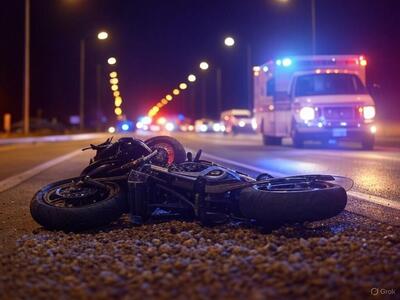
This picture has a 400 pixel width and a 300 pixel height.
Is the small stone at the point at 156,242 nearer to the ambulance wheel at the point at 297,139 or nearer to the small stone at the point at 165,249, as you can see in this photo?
the small stone at the point at 165,249

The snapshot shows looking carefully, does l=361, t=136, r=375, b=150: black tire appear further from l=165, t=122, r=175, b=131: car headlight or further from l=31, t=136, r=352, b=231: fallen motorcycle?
l=165, t=122, r=175, b=131: car headlight

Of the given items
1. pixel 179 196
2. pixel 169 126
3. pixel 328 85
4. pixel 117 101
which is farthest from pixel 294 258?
pixel 117 101

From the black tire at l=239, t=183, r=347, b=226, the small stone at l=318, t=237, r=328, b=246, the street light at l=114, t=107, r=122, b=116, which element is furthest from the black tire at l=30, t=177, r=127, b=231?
the street light at l=114, t=107, r=122, b=116

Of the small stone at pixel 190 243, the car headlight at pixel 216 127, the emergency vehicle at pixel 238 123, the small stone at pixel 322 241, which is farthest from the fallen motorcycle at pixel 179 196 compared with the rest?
the car headlight at pixel 216 127

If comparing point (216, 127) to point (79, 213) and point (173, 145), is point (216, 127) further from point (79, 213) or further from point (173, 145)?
point (79, 213)

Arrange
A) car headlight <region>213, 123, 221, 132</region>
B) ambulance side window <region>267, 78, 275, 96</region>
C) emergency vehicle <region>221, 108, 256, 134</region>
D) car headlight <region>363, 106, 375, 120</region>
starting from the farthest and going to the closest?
1. car headlight <region>213, 123, 221, 132</region>
2. emergency vehicle <region>221, 108, 256, 134</region>
3. ambulance side window <region>267, 78, 275, 96</region>
4. car headlight <region>363, 106, 375, 120</region>

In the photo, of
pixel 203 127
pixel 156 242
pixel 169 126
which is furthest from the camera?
pixel 169 126

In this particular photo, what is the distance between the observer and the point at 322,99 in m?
21.6

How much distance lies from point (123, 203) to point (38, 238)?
1.02 metres

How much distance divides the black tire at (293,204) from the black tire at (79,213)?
147cm

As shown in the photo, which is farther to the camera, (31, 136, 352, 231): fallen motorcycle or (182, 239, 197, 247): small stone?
(31, 136, 352, 231): fallen motorcycle

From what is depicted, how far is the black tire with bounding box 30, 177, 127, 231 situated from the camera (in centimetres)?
652

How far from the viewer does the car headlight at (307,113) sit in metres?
21.8

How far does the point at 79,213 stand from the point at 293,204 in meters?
2.24
